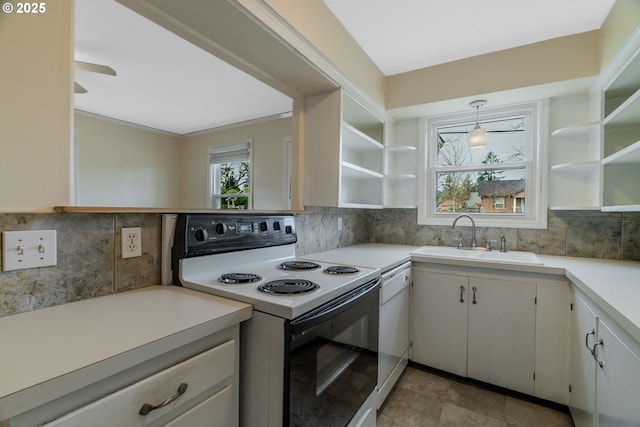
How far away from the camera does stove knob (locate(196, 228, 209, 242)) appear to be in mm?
1312

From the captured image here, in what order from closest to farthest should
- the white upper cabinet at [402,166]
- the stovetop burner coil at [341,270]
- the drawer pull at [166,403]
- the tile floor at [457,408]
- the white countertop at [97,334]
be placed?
1. the white countertop at [97,334]
2. the drawer pull at [166,403]
3. the stovetop burner coil at [341,270]
4. the tile floor at [457,408]
5. the white upper cabinet at [402,166]

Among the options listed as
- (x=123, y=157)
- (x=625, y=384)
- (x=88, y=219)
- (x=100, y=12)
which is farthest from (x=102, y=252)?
(x=625, y=384)

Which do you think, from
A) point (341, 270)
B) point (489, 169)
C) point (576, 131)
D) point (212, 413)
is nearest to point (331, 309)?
point (341, 270)

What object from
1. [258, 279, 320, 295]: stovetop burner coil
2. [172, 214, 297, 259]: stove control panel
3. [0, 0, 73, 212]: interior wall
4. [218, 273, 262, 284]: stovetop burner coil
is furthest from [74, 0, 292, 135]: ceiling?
[258, 279, 320, 295]: stovetop burner coil

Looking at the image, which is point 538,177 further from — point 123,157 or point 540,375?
point 123,157

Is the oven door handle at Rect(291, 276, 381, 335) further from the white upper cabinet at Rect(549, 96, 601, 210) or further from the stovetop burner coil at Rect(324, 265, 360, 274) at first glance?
the white upper cabinet at Rect(549, 96, 601, 210)

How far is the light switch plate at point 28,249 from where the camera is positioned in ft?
2.82

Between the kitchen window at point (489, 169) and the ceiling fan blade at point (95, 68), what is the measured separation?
2482 millimetres

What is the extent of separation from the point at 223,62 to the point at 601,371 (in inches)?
90.7

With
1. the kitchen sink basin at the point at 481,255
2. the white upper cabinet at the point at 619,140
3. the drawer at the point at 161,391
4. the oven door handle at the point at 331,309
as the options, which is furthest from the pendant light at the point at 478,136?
the drawer at the point at 161,391

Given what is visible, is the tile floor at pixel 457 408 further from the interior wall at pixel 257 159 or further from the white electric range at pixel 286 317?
the interior wall at pixel 257 159

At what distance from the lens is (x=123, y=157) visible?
54.7 inches

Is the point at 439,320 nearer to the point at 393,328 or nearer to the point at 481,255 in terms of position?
the point at 393,328

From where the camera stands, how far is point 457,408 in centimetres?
180
